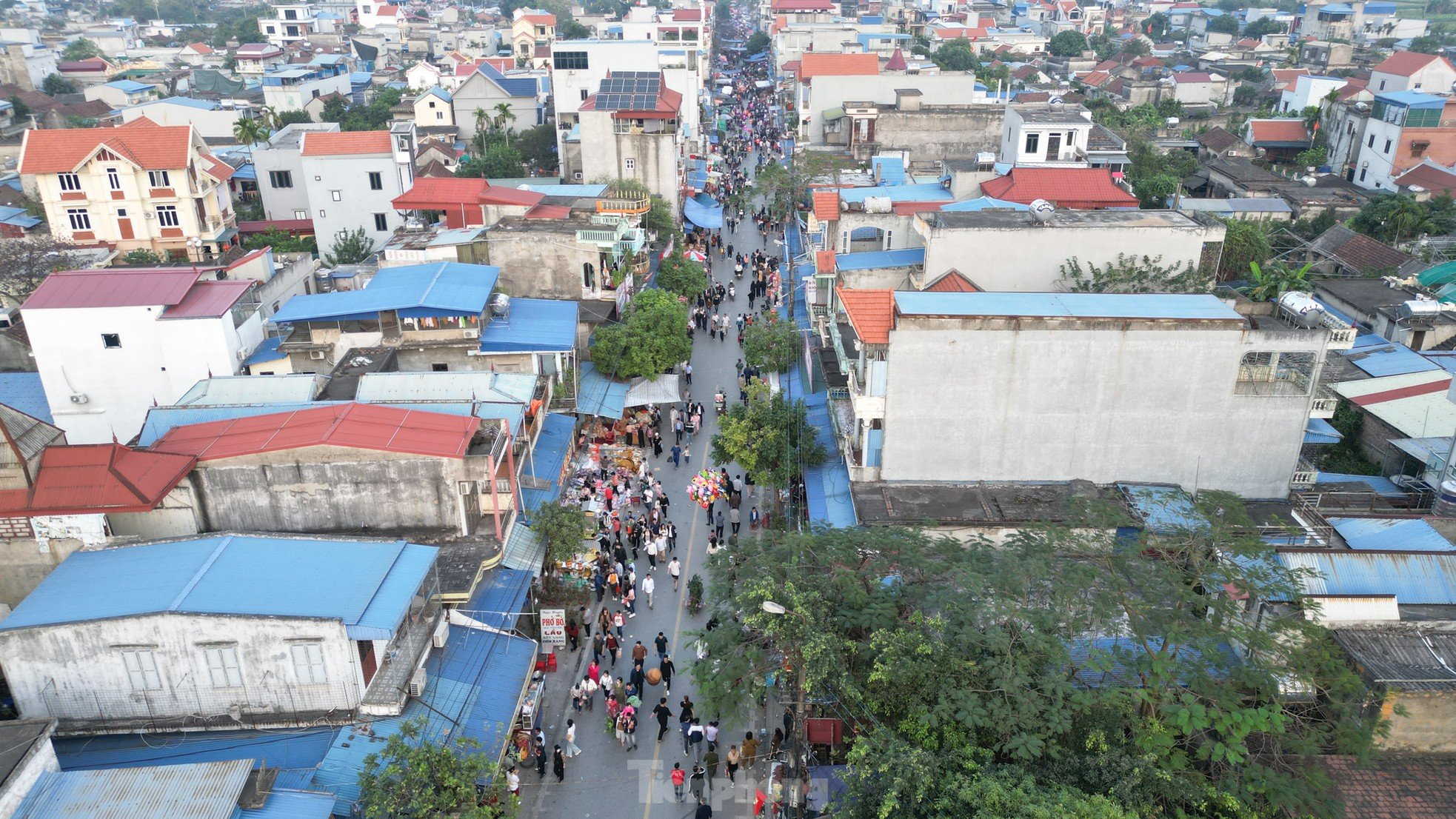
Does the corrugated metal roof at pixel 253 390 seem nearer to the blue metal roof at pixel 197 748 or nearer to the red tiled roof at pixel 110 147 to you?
the blue metal roof at pixel 197 748

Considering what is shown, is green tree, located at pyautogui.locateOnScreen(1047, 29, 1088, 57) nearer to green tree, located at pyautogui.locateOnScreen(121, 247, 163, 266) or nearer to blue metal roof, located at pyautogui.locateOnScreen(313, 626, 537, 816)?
green tree, located at pyautogui.locateOnScreen(121, 247, 163, 266)

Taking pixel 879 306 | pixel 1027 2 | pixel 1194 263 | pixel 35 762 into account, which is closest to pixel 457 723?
pixel 35 762

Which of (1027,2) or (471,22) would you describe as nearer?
(471,22)

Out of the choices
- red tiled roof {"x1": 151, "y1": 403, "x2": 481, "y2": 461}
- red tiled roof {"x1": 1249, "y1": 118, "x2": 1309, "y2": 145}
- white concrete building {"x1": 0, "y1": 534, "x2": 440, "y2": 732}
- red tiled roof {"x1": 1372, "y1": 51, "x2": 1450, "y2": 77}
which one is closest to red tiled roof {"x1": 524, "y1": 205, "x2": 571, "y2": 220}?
red tiled roof {"x1": 151, "y1": 403, "x2": 481, "y2": 461}

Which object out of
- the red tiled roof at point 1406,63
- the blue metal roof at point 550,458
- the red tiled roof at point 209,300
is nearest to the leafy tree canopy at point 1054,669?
the blue metal roof at point 550,458

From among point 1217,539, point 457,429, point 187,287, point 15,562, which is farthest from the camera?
point 187,287

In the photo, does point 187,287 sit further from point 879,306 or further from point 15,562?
point 879,306
